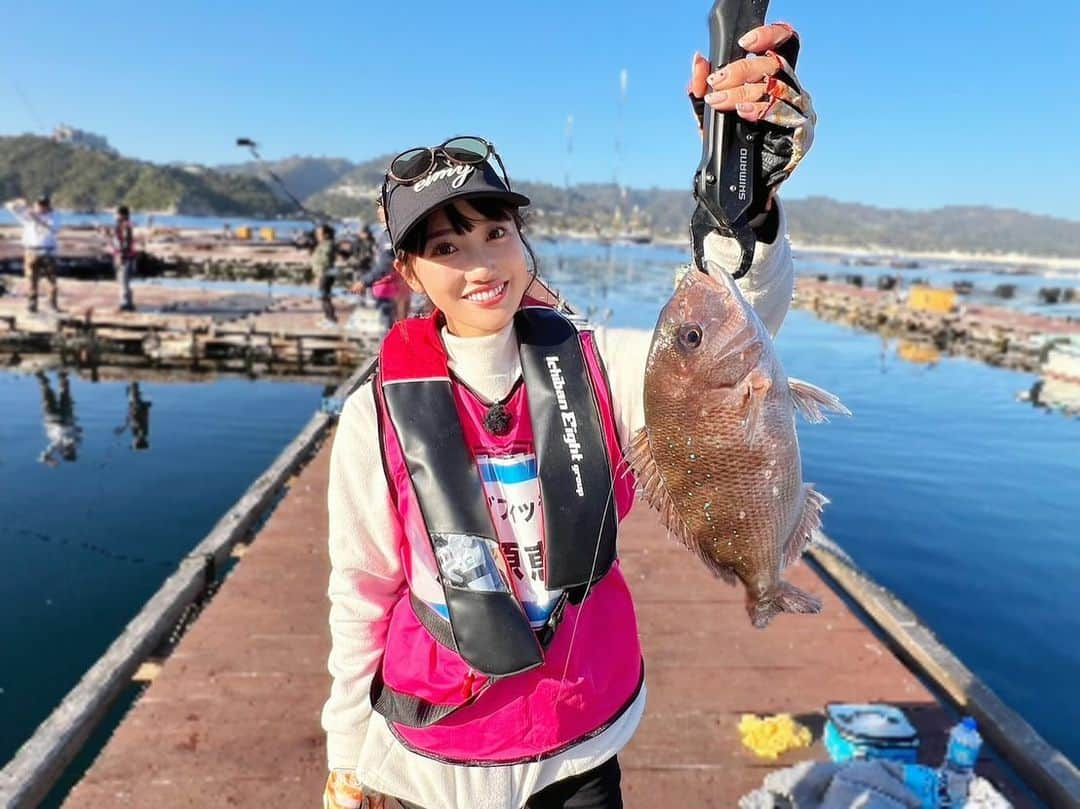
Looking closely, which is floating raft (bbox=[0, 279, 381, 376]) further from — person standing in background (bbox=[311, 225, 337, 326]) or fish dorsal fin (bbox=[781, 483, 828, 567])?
fish dorsal fin (bbox=[781, 483, 828, 567])

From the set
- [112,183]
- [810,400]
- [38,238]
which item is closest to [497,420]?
[810,400]

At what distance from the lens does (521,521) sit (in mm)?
1548

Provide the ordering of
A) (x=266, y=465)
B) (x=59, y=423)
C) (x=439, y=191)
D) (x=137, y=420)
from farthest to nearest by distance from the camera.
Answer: (x=137, y=420)
(x=59, y=423)
(x=266, y=465)
(x=439, y=191)

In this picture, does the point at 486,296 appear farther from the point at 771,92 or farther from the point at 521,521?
the point at 771,92

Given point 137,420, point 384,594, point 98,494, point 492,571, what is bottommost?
point 98,494

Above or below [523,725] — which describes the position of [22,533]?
below

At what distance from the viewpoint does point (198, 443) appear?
368 inches

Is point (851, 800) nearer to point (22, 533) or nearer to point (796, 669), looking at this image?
point (796, 669)

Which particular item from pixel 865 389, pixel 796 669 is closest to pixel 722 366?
pixel 796 669

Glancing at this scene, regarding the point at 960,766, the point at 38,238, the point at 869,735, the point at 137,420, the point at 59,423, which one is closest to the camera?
the point at 960,766

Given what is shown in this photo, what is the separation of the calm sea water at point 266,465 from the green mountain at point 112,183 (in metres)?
85.6

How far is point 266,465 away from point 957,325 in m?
23.7

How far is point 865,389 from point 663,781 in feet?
46.6

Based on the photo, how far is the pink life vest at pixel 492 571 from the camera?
1.46 metres
